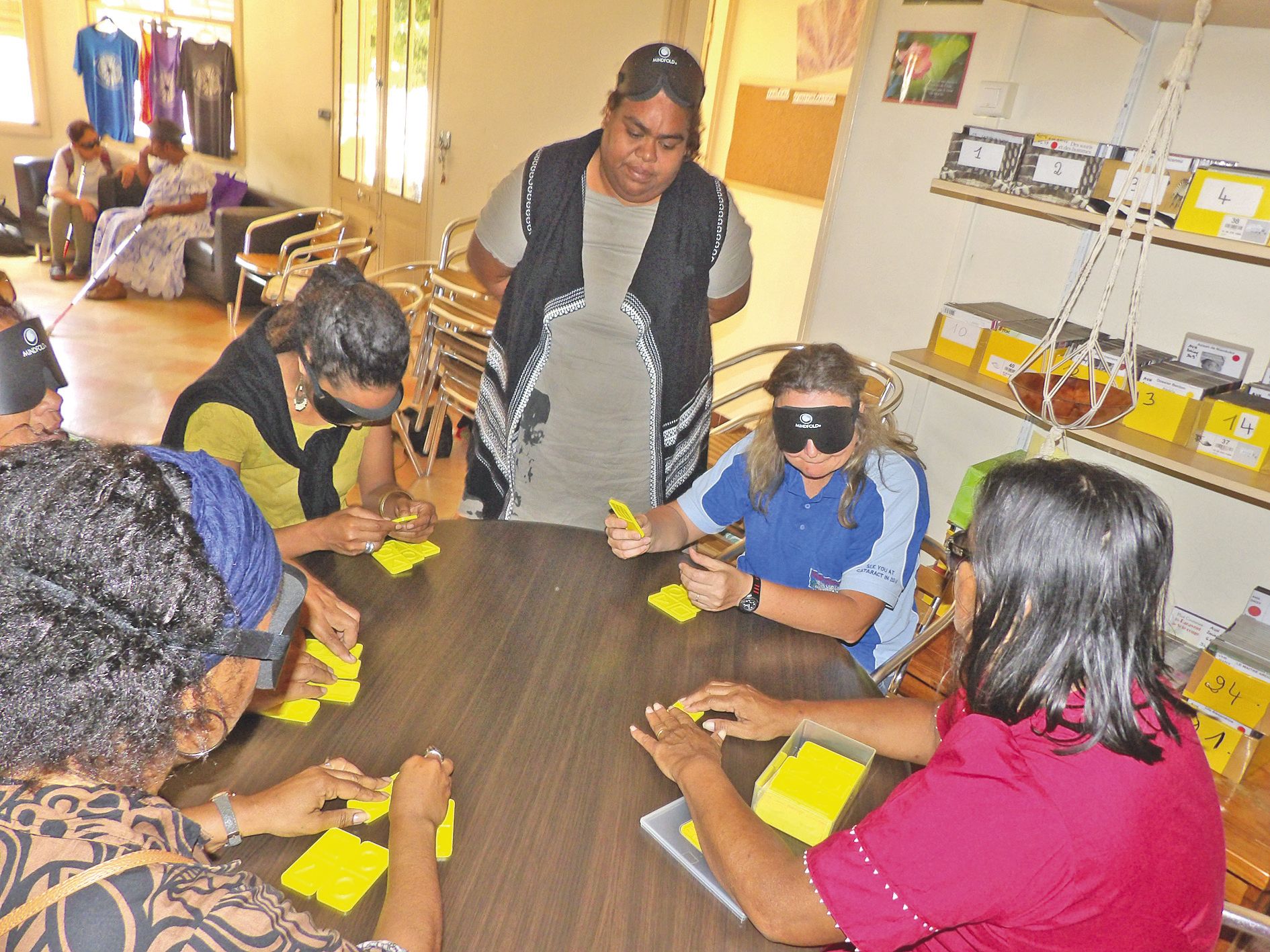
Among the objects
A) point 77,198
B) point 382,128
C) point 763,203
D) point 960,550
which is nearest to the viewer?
point 960,550

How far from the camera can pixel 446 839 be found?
3.92 ft

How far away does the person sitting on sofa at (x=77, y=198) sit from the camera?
762 centimetres

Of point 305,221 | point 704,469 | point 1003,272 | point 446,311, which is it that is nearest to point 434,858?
point 704,469

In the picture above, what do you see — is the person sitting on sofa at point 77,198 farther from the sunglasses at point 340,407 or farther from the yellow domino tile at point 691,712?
the yellow domino tile at point 691,712

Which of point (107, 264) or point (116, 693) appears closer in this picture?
point (116, 693)

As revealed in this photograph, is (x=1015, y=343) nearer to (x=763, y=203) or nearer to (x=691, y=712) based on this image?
(x=691, y=712)

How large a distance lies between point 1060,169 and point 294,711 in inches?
90.8

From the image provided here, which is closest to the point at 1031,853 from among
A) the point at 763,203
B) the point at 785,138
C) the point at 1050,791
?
the point at 1050,791

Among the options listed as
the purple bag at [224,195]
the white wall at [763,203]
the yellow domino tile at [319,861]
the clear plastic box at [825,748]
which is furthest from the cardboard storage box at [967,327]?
the purple bag at [224,195]

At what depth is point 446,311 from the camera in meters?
3.90

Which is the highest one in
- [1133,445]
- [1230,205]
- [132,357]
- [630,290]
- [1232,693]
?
[1230,205]

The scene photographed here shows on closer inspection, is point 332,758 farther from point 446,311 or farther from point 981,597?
point 446,311

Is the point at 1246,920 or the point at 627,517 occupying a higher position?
the point at 627,517

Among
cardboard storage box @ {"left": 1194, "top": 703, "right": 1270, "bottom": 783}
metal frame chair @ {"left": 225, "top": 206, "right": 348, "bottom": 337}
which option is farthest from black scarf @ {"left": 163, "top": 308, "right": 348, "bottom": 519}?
metal frame chair @ {"left": 225, "top": 206, "right": 348, "bottom": 337}
